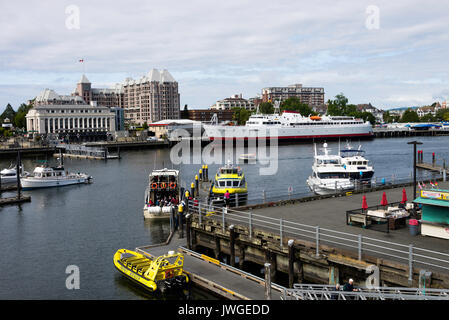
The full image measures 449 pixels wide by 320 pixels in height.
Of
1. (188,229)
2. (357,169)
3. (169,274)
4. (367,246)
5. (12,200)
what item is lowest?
(12,200)

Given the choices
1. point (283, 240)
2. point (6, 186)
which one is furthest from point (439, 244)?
point (6, 186)

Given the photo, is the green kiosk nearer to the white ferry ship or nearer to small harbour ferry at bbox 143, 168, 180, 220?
small harbour ferry at bbox 143, 168, 180, 220

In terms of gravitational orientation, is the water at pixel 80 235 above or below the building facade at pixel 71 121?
below

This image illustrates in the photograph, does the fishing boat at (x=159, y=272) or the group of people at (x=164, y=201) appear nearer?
the fishing boat at (x=159, y=272)

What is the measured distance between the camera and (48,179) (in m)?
54.7

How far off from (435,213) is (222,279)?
27.5 ft

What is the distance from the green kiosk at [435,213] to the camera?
16766 millimetres

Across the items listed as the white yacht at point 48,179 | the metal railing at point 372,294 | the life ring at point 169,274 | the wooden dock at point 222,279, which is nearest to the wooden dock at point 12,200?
the white yacht at point 48,179

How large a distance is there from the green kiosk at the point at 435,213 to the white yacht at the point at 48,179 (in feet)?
154

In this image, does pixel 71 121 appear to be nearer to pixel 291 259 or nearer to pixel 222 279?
pixel 222 279

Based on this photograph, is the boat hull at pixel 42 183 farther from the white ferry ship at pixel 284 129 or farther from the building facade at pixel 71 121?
the building facade at pixel 71 121

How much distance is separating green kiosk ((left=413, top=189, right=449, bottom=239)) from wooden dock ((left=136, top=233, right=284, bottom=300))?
6239mm

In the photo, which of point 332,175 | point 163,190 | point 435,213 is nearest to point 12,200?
point 163,190
